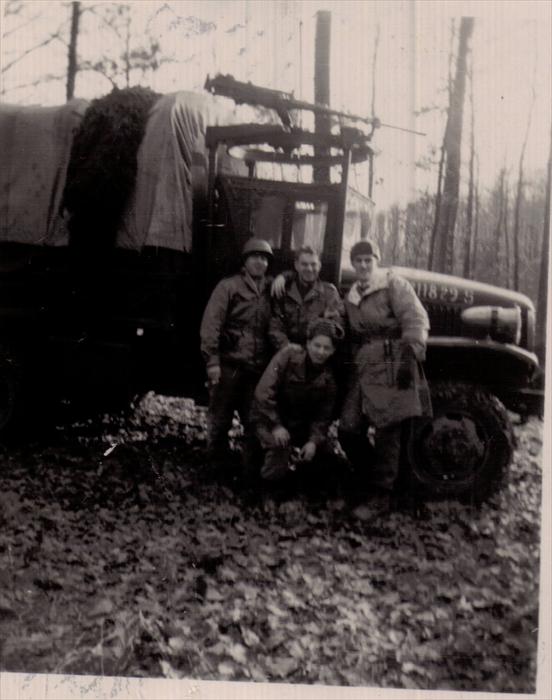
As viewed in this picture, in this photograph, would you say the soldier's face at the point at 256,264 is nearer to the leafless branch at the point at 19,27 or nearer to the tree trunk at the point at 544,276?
the tree trunk at the point at 544,276

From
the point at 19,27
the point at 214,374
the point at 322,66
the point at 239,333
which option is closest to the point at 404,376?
the point at 239,333

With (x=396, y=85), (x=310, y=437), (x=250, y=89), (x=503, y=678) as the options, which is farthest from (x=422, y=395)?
(x=250, y=89)

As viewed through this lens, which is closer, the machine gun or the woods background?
the woods background

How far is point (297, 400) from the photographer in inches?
145

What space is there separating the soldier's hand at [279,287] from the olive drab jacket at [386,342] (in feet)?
1.18

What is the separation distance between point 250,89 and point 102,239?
4.25ft

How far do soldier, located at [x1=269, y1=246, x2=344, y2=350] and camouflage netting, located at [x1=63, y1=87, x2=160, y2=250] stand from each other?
1.14 meters

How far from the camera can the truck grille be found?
150 inches

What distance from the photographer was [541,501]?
3270mm

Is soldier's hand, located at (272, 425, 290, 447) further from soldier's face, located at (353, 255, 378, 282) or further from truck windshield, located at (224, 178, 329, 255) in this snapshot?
truck windshield, located at (224, 178, 329, 255)

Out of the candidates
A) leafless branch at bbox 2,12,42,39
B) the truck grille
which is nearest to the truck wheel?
the truck grille

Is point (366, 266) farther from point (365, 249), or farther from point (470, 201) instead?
point (470, 201)

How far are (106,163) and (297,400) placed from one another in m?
1.82

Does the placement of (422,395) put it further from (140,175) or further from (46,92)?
(46,92)
